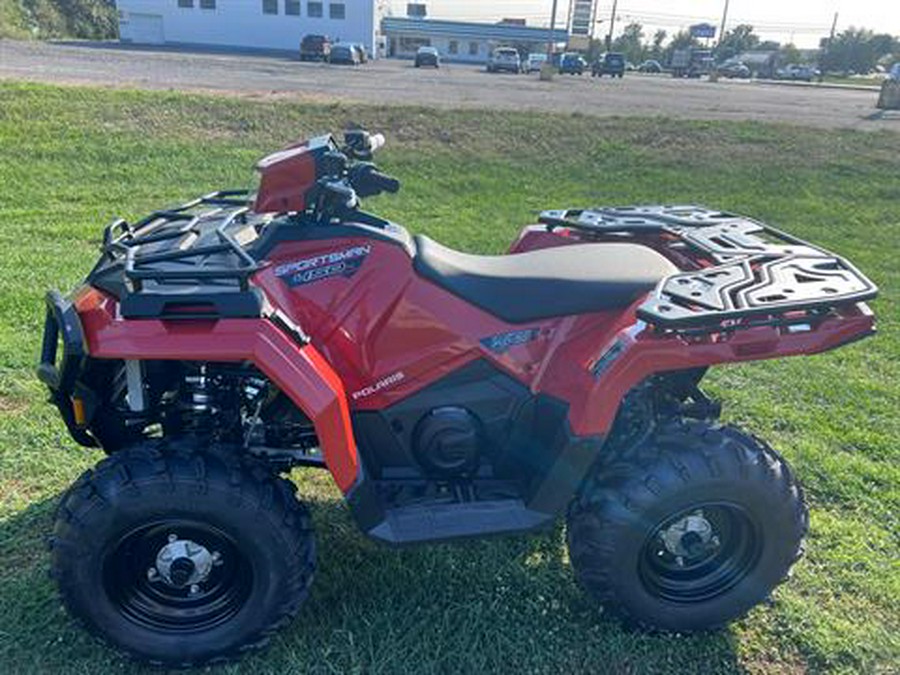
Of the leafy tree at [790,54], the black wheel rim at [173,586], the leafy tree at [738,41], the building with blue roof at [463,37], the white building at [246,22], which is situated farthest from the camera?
the leafy tree at [738,41]

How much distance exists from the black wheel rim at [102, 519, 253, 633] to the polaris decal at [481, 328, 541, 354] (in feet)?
3.47

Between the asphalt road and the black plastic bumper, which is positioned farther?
the asphalt road

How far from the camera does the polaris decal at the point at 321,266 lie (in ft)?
8.08

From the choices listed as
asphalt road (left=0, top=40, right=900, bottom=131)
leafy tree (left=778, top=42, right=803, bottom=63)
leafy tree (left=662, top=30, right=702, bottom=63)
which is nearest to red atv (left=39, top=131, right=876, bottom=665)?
asphalt road (left=0, top=40, right=900, bottom=131)

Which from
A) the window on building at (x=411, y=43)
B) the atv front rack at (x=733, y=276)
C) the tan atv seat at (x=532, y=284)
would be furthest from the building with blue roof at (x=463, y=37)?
the tan atv seat at (x=532, y=284)

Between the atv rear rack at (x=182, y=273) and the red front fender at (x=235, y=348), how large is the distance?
0.04 m

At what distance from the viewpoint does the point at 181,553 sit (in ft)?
8.02

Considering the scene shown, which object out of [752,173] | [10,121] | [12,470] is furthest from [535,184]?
[12,470]

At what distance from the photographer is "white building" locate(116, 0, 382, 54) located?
153ft

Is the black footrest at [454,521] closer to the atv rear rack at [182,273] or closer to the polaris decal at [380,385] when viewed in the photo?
the polaris decal at [380,385]

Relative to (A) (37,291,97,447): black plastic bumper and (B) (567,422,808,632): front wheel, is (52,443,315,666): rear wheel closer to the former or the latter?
(A) (37,291,97,447): black plastic bumper

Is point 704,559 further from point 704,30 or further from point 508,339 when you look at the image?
point 704,30

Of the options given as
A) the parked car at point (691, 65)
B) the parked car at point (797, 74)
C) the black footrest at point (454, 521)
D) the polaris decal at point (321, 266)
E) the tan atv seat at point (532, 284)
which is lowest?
the parked car at point (797, 74)

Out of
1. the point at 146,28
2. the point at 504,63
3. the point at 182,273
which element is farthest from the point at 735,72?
the point at 182,273
